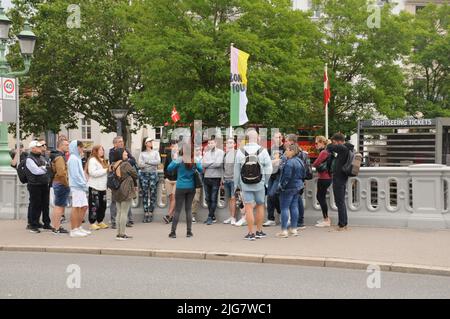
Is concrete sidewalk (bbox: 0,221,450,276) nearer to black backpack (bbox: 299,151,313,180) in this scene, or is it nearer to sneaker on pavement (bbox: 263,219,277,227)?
sneaker on pavement (bbox: 263,219,277,227)

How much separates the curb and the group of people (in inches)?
44.4

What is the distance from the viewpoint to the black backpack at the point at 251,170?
35.9 feet

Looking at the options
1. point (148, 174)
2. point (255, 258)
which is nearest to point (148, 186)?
point (148, 174)

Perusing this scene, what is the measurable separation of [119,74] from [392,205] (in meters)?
27.9

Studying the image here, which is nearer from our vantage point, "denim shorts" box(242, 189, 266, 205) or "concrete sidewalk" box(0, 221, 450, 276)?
"concrete sidewalk" box(0, 221, 450, 276)

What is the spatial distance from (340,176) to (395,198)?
1454 mm

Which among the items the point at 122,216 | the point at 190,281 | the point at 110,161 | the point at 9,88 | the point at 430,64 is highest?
the point at 430,64

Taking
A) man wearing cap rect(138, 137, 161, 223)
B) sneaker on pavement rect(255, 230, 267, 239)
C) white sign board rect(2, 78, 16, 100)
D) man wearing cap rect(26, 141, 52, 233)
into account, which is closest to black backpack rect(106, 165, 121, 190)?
man wearing cap rect(26, 141, 52, 233)

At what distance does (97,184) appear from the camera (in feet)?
41.6

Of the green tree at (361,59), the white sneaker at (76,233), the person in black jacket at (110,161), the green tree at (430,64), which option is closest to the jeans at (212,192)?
the person in black jacket at (110,161)

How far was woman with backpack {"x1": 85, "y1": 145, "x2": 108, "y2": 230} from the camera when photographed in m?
12.6

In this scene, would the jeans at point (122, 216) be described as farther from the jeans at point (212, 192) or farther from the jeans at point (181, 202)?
the jeans at point (212, 192)

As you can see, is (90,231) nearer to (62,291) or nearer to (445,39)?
(62,291)

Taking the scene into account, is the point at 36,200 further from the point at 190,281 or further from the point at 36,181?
the point at 190,281
